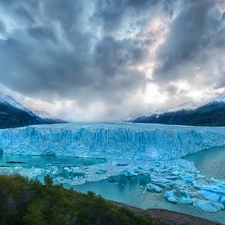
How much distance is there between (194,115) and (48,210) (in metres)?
71.1

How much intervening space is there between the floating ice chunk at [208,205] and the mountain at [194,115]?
50139mm

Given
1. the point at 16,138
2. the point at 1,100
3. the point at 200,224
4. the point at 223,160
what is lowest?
the point at 200,224

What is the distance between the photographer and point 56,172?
13.6m

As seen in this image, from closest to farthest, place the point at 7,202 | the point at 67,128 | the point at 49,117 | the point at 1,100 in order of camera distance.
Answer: the point at 7,202 → the point at 67,128 → the point at 1,100 → the point at 49,117

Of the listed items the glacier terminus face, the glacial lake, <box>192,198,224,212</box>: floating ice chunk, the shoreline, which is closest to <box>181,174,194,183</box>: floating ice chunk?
the glacier terminus face

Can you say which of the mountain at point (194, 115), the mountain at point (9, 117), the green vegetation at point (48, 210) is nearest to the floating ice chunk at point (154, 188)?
the green vegetation at point (48, 210)

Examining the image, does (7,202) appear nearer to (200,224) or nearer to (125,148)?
(200,224)

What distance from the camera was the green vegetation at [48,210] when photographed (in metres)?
3.81

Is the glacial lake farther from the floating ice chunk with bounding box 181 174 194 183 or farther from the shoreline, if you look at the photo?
the floating ice chunk with bounding box 181 174 194 183

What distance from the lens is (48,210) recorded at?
3.97 m

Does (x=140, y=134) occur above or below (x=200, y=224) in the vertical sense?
above

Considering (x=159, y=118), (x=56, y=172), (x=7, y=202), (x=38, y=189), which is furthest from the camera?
(x=159, y=118)

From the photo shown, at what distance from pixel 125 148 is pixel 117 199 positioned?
10.2m

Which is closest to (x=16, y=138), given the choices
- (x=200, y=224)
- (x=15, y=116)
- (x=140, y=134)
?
(x=140, y=134)
